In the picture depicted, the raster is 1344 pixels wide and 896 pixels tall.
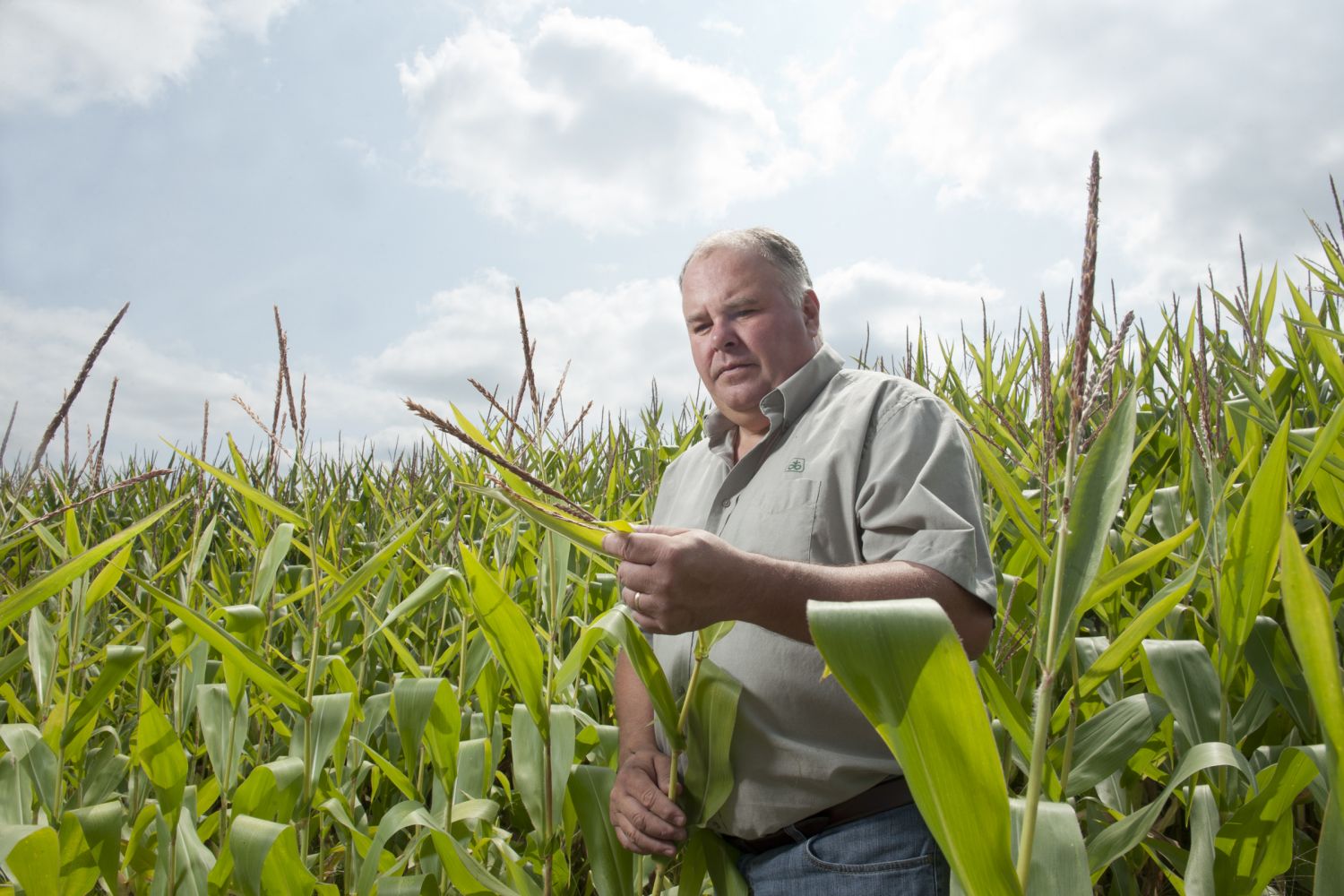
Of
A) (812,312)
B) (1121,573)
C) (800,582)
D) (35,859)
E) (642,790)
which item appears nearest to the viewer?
(1121,573)

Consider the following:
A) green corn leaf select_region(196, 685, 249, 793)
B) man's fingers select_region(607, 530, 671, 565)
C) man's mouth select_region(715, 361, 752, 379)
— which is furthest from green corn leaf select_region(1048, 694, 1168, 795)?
green corn leaf select_region(196, 685, 249, 793)

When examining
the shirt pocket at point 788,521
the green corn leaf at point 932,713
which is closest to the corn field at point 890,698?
the green corn leaf at point 932,713

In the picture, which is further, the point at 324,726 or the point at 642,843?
the point at 324,726

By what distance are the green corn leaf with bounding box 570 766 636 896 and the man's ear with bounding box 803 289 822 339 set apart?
0.97 meters

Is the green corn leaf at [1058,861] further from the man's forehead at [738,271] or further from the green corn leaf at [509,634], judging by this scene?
the man's forehead at [738,271]

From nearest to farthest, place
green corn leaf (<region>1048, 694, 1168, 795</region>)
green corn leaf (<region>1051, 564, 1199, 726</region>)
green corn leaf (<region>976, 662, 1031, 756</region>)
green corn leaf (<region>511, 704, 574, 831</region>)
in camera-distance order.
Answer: green corn leaf (<region>1051, 564, 1199, 726</region>) → green corn leaf (<region>976, 662, 1031, 756</region>) → green corn leaf (<region>1048, 694, 1168, 795</region>) → green corn leaf (<region>511, 704, 574, 831</region>)

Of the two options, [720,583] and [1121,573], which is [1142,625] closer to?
[1121,573]

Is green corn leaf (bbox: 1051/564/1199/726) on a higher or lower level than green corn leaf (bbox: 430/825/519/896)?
higher

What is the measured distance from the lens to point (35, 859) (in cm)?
128

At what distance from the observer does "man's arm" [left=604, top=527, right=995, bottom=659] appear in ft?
3.08

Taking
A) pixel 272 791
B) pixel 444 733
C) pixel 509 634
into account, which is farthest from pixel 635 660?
pixel 272 791

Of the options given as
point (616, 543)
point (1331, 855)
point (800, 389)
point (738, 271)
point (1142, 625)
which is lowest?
point (1331, 855)

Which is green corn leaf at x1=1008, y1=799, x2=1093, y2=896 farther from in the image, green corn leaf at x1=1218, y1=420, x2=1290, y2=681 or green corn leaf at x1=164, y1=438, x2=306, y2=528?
green corn leaf at x1=164, y1=438, x2=306, y2=528

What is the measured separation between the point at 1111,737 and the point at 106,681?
165cm
